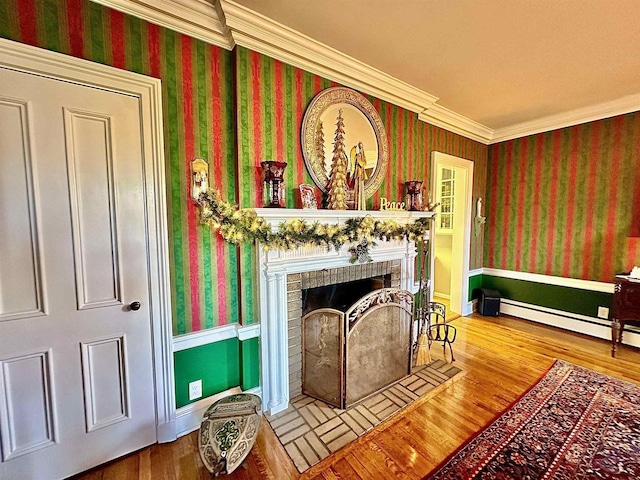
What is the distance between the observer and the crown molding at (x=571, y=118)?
2.88m

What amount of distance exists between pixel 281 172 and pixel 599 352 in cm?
381

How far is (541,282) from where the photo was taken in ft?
11.9

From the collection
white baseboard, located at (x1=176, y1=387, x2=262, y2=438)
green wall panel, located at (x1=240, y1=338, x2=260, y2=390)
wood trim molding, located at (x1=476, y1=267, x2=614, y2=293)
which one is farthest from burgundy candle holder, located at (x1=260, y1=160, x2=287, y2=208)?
wood trim molding, located at (x1=476, y1=267, x2=614, y2=293)

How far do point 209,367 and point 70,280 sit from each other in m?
0.96

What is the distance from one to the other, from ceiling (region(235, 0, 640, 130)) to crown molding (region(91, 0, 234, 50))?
0.22 meters

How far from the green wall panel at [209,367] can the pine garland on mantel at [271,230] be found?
29.9 inches

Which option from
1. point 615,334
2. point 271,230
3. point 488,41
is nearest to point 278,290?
point 271,230

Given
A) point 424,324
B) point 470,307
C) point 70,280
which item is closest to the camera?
point 70,280

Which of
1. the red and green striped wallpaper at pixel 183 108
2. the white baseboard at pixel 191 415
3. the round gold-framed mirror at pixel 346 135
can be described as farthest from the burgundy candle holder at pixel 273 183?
the white baseboard at pixel 191 415

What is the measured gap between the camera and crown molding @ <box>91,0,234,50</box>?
147 centimetres

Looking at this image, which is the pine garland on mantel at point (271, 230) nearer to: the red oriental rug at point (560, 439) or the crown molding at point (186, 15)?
the crown molding at point (186, 15)

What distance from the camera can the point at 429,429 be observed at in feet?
5.92

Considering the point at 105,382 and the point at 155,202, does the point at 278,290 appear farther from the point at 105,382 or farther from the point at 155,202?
the point at 105,382

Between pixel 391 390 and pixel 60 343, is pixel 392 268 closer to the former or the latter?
pixel 391 390
